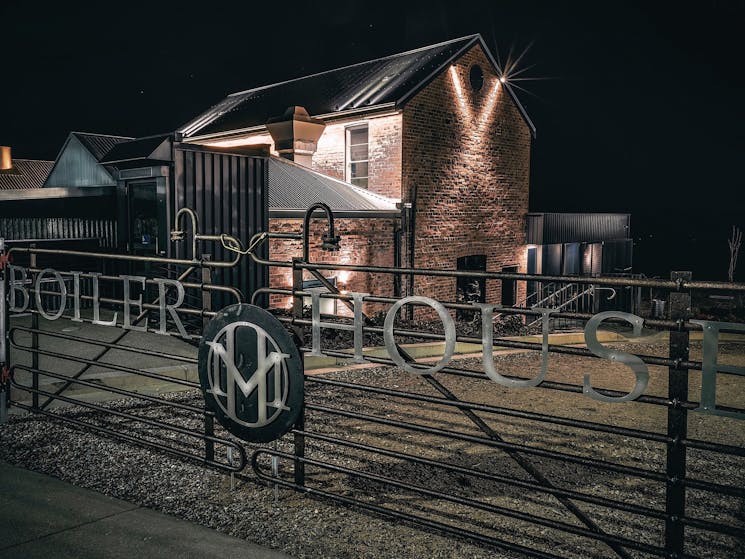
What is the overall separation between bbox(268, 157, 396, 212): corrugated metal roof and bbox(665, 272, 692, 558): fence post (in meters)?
9.85

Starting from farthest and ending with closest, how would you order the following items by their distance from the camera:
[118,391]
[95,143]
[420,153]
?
[420,153] → [95,143] → [118,391]

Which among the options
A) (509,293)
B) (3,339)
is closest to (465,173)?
(509,293)

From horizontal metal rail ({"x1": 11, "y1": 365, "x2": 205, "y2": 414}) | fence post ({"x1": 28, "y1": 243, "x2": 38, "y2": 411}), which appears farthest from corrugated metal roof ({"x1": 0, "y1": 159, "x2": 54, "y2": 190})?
horizontal metal rail ({"x1": 11, "y1": 365, "x2": 205, "y2": 414})

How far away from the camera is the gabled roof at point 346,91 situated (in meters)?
15.5

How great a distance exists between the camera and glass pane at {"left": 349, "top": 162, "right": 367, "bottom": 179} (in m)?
16.3

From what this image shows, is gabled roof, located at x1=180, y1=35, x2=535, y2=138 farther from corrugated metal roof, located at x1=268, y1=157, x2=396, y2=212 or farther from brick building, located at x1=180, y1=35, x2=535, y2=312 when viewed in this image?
corrugated metal roof, located at x1=268, y1=157, x2=396, y2=212

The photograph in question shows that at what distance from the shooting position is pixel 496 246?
1769 cm

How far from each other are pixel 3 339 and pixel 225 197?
547 centimetres

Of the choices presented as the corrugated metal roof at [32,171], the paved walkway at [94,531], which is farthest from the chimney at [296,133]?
the corrugated metal roof at [32,171]

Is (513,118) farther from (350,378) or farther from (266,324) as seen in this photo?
(266,324)

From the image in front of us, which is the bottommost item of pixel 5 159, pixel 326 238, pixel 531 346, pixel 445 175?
pixel 531 346

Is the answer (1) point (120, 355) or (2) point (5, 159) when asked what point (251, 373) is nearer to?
(1) point (120, 355)

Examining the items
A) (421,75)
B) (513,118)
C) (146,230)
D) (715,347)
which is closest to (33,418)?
(146,230)

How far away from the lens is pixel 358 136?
16516mm
